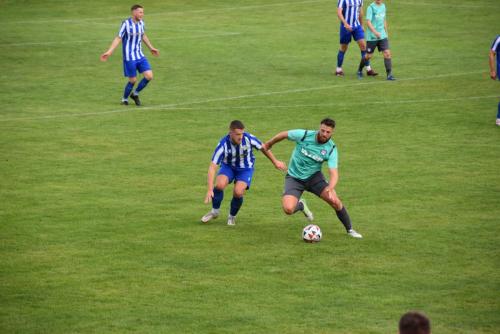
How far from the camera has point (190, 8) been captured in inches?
1763

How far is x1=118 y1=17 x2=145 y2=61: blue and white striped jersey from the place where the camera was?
25.7 m

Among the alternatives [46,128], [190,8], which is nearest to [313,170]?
[46,128]

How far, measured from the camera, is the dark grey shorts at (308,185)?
1582 centimetres

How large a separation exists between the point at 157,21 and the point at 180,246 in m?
27.4

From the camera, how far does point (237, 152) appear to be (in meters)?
16.4

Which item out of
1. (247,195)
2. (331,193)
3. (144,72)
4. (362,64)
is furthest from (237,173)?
(362,64)

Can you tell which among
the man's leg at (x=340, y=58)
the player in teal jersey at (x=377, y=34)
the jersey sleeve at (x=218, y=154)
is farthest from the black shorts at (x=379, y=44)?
the jersey sleeve at (x=218, y=154)

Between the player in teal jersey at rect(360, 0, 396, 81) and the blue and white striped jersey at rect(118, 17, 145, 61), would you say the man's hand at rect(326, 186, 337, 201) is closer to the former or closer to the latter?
the blue and white striped jersey at rect(118, 17, 145, 61)

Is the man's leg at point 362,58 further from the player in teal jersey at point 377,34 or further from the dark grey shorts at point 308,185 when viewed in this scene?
the dark grey shorts at point 308,185

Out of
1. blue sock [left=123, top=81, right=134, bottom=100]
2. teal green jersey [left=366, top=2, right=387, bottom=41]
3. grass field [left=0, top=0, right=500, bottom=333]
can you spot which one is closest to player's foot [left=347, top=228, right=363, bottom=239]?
grass field [left=0, top=0, right=500, bottom=333]

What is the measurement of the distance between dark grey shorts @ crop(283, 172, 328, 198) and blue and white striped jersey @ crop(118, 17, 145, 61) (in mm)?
10928

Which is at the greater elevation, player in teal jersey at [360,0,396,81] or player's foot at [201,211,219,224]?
player in teal jersey at [360,0,396,81]

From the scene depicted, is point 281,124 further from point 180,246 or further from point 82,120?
point 180,246

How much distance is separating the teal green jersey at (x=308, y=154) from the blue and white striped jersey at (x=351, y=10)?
48.1 feet
